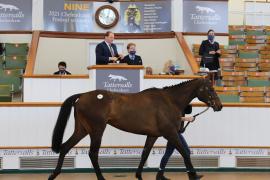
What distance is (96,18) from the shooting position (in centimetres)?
1970

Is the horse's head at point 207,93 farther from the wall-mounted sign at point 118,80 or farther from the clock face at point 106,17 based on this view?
the clock face at point 106,17

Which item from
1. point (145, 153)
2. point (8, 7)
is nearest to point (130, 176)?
point (145, 153)

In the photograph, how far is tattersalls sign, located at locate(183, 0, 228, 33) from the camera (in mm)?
19734

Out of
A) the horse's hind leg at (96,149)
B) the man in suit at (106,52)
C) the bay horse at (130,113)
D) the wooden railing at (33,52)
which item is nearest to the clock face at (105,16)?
the wooden railing at (33,52)

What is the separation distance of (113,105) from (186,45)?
7854 millimetres

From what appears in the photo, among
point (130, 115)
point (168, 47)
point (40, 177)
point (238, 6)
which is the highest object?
point (238, 6)

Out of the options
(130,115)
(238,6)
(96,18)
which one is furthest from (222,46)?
(130,115)

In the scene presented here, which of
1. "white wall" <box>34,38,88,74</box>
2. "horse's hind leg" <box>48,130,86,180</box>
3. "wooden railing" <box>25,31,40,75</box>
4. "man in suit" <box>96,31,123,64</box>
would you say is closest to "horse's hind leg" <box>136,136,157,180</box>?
"horse's hind leg" <box>48,130,86,180</box>

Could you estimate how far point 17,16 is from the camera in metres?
19.4

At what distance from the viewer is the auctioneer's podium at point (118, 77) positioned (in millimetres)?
13406

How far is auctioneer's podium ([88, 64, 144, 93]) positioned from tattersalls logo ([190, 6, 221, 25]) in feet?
21.8

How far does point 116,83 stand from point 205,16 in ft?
23.6

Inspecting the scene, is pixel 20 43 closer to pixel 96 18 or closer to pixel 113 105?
pixel 96 18

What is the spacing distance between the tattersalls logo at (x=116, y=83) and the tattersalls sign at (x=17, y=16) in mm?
6664
